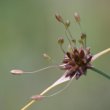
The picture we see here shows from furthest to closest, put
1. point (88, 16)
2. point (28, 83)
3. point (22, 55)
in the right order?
point (88, 16)
point (22, 55)
point (28, 83)

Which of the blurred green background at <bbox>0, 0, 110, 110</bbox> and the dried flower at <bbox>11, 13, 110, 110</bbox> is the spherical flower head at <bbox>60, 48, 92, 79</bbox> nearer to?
the dried flower at <bbox>11, 13, 110, 110</bbox>

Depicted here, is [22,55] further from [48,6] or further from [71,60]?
[71,60]

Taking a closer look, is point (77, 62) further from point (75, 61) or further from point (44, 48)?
point (44, 48)

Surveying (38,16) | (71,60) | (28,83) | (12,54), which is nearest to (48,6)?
(38,16)

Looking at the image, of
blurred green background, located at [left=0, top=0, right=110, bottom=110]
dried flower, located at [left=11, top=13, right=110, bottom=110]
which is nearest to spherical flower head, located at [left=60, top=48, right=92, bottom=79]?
dried flower, located at [left=11, top=13, right=110, bottom=110]

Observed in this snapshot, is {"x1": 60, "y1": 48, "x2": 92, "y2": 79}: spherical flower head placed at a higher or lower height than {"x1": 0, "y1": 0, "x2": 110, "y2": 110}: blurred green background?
lower

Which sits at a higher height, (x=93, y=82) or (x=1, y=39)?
(x=1, y=39)

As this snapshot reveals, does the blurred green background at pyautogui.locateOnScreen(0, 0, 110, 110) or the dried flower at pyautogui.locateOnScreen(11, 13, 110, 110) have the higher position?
the blurred green background at pyautogui.locateOnScreen(0, 0, 110, 110)

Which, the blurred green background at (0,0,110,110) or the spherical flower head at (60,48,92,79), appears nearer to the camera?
the spherical flower head at (60,48,92,79)
